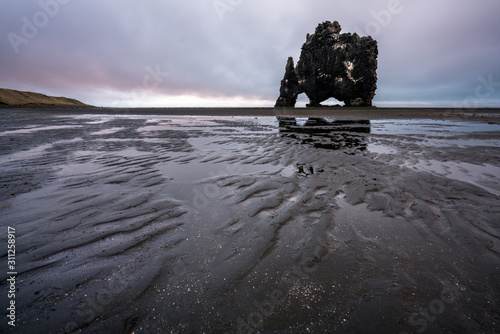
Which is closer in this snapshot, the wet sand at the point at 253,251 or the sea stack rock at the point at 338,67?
the wet sand at the point at 253,251

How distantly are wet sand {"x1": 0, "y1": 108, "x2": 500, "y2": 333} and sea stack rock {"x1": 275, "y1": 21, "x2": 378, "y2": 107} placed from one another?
77.7 m

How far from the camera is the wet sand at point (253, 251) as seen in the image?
2.09 m

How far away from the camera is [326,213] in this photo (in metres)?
4.23

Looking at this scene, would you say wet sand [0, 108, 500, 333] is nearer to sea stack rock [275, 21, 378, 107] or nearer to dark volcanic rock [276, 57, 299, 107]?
sea stack rock [275, 21, 378, 107]

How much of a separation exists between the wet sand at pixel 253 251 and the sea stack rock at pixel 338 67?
77.7m

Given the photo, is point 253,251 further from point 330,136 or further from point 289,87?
point 289,87

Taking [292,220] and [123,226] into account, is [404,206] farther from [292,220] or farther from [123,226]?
[123,226]

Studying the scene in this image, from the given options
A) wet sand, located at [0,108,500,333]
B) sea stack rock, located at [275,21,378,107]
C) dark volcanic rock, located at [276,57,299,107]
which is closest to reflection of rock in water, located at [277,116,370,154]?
wet sand, located at [0,108,500,333]

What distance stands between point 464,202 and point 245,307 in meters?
5.67

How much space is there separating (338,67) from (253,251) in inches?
3363

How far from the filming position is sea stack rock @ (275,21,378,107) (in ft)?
229

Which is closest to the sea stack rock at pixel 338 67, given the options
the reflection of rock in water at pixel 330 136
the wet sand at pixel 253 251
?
the reflection of rock in water at pixel 330 136

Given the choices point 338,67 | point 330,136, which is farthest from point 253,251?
point 338,67

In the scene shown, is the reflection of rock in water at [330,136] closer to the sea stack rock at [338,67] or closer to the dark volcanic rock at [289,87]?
the sea stack rock at [338,67]
